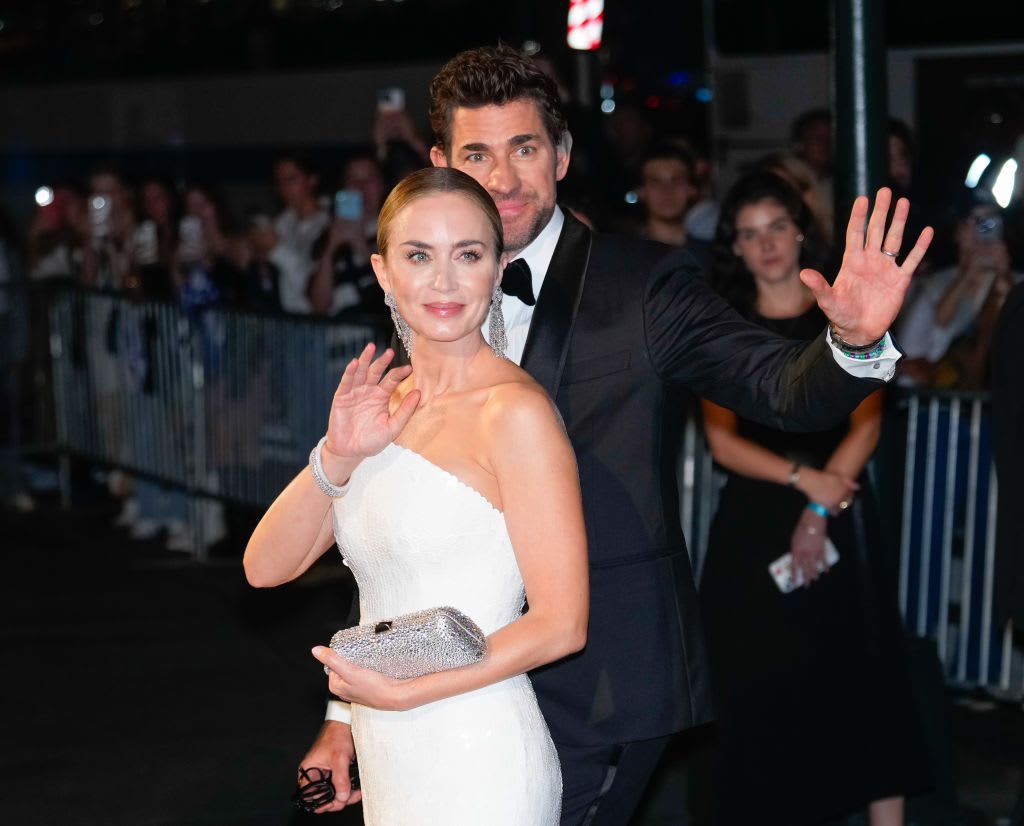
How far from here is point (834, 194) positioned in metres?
5.27

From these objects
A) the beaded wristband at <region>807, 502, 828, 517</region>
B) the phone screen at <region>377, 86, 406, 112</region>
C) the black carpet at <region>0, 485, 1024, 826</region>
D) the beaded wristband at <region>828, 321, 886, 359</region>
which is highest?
the phone screen at <region>377, 86, 406, 112</region>

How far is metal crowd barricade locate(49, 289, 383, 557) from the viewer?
8289 millimetres

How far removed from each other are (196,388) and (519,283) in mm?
6036

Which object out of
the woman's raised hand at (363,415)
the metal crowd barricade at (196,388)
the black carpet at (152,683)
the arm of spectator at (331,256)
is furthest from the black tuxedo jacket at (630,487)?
the arm of spectator at (331,256)

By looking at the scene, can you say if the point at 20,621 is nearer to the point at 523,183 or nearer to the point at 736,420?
the point at 736,420

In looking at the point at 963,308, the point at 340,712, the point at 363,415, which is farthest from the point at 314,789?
the point at 963,308

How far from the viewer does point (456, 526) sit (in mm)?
2730

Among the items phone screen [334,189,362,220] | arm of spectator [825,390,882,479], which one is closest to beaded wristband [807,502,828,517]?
arm of spectator [825,390,882,479]

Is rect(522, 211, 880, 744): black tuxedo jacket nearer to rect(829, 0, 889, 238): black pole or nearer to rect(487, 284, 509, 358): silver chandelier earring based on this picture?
rect(487, 284, 509, 358): silver chandelier earring

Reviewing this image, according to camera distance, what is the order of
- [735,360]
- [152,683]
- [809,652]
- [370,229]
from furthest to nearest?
[370,229] < [152,683] < [809,652] < [735,360]

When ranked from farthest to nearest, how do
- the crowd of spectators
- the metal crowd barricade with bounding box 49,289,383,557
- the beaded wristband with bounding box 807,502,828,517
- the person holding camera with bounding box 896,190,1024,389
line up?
the metal crowd barricade with bounding box 49,289,383,557 < the crowd of spectators < the person holding camera with bounding box 896,190,1024,389 < the beaded wristband with bounding box 807,502,828,517

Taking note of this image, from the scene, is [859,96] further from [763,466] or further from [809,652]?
[809,652]

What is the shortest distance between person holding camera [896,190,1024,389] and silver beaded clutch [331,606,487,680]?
4.61 metres

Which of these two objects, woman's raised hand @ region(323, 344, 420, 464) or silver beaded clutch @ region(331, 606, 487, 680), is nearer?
silver beaded clutch @ region(331, 606, 487, 680)
